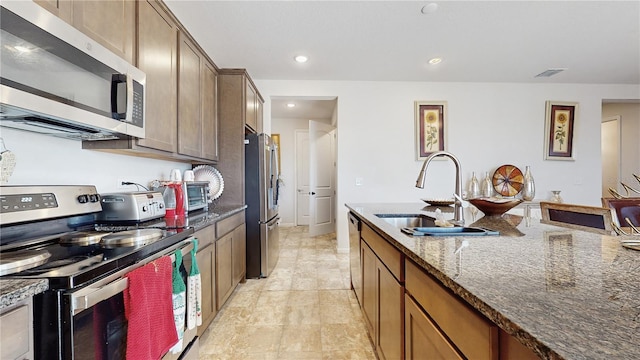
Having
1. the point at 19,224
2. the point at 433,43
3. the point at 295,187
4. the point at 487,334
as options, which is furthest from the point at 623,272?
the point at 295,187

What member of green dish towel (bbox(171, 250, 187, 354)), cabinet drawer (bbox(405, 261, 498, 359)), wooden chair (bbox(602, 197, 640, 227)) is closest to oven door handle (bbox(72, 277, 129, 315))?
green dish towel (bbox(171, 250, 187, 354))

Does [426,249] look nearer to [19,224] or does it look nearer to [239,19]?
[19,224]

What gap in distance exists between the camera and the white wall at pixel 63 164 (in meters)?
1.17

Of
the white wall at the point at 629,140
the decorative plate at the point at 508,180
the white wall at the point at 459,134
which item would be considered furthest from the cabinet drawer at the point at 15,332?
the white wall at the point at 629,140

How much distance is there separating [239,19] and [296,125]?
3499mm

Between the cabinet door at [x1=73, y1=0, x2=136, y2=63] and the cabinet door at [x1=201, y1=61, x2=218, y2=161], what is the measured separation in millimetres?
904

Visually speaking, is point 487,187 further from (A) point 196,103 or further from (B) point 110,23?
(B) point 110,23

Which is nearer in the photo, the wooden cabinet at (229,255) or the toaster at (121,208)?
the toaster at (121,208)

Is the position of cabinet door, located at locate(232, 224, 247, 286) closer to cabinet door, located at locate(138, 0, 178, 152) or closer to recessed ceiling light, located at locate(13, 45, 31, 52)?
cabinet door, located at locate(138, 0, 178, 152)

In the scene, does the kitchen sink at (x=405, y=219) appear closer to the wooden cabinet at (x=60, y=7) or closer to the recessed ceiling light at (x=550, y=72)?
the wooden cabinet at (x=60, y=7)

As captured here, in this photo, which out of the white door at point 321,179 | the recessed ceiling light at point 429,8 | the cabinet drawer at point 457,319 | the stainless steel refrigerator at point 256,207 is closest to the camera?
the cabinet drawer at point 457,319

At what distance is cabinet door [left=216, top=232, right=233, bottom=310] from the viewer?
1.96 metres

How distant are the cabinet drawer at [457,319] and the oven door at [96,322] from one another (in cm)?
102

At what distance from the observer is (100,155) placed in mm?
1626
